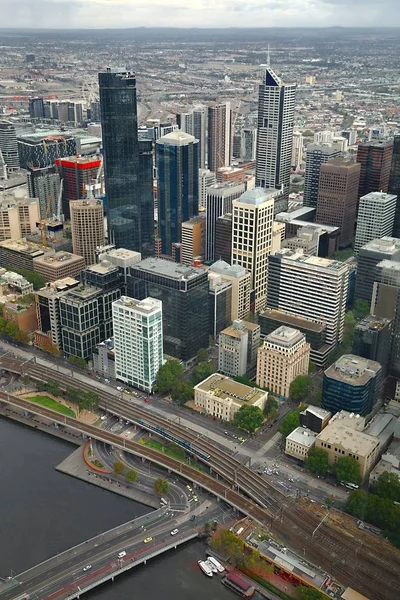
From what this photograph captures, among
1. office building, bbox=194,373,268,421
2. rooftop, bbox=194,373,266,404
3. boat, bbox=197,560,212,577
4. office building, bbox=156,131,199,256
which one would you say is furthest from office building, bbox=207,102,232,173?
boat, bbox=197,560,212,577

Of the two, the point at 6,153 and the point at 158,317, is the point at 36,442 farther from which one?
the point at 6,153

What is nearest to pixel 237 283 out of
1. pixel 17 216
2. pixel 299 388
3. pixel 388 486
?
pixel 299 388

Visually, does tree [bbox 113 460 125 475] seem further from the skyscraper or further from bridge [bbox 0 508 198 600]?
the skyscraper

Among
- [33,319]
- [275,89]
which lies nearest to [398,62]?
[275,89]

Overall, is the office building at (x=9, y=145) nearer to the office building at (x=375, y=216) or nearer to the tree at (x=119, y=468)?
the office building at (x=375, y=216)

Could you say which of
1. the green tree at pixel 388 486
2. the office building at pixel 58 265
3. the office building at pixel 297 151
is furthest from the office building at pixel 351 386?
the office building at pixel 297 151

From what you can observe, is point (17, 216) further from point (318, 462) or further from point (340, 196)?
point (318, 462)
